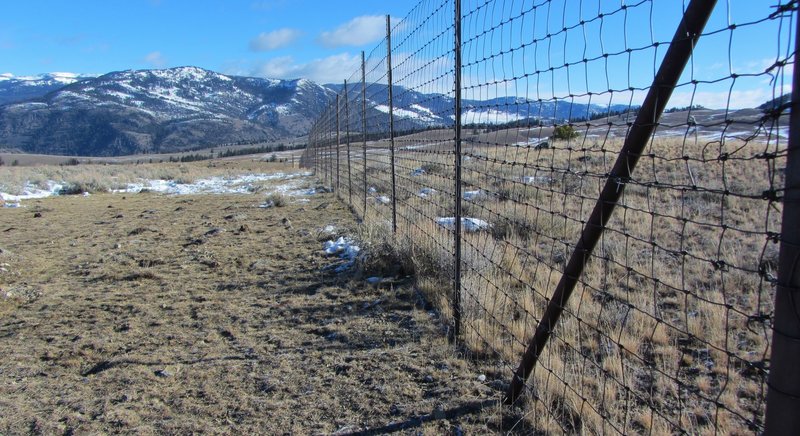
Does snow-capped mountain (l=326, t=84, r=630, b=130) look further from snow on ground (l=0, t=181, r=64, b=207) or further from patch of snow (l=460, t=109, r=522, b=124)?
snow on ground (l=0, t=181, r=64, b=207)

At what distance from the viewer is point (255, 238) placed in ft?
26.0

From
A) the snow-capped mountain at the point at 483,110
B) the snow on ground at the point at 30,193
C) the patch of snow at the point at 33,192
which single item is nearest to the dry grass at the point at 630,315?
the snow-capped mountain at the point at 483,110

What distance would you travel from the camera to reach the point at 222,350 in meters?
3.86

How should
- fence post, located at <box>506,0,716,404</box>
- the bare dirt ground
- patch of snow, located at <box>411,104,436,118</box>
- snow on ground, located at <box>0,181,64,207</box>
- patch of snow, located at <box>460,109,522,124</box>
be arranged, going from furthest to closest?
snow on ground, located at <box>0,181,64,207</box> → patch of snow, located at <box>411,104,436,118</box> → patch of snow, located at <box>460,109,522,124</box> → the bare dirt ground → fence post, located at <box>506,0,716,404</box>

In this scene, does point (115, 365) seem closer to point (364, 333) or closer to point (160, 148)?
point (364, 333)

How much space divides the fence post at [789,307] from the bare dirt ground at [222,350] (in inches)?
62.7

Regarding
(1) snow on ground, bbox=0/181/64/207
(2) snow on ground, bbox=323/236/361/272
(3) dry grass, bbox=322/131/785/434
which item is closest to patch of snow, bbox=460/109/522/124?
(3) dry grass, bbox=322/131/785/434

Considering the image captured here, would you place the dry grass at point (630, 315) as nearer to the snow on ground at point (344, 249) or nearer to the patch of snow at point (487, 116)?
the patch of snow at point (487, 116)

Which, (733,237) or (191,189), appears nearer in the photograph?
(733,237)

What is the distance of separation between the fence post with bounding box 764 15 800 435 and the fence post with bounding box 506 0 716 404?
1.46 ft

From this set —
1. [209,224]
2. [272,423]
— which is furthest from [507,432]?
[209,224]

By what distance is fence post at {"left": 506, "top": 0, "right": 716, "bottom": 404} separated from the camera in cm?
168

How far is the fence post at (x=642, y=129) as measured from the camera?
168cm

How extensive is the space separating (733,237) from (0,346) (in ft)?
27.4
